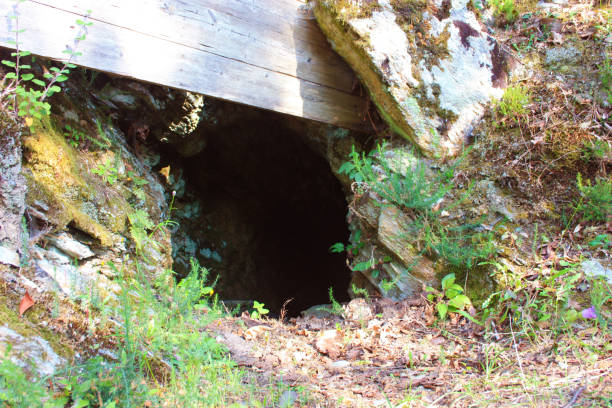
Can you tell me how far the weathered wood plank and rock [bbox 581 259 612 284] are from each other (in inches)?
83.9

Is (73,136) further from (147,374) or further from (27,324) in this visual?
(147,374)

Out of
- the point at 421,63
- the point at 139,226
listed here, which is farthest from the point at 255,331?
the point at 421,63

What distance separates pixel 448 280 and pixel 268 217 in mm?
3998

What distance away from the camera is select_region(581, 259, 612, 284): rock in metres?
2.57

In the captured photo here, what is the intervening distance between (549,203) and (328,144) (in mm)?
2165

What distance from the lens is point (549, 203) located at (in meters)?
3.00

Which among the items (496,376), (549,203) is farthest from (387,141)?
(496,376)

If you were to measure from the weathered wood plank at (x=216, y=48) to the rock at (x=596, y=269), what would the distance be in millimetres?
2131

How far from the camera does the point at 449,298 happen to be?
2.93m

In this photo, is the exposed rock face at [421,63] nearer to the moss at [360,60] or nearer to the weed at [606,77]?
the moss at [360,60]

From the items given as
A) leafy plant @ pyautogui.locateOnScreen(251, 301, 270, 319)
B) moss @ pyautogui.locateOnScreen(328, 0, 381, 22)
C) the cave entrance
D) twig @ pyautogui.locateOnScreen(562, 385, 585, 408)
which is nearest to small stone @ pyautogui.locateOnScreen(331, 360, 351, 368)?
leafy plant @ pyautogui.locateOnScreen(251, 301, 270, 319)

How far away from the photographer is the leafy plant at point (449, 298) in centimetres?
283

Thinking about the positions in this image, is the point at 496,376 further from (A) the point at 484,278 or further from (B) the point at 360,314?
(B) the point at 360,314

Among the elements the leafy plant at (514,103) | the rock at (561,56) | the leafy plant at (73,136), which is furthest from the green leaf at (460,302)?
the leafy plant at (73,136)
